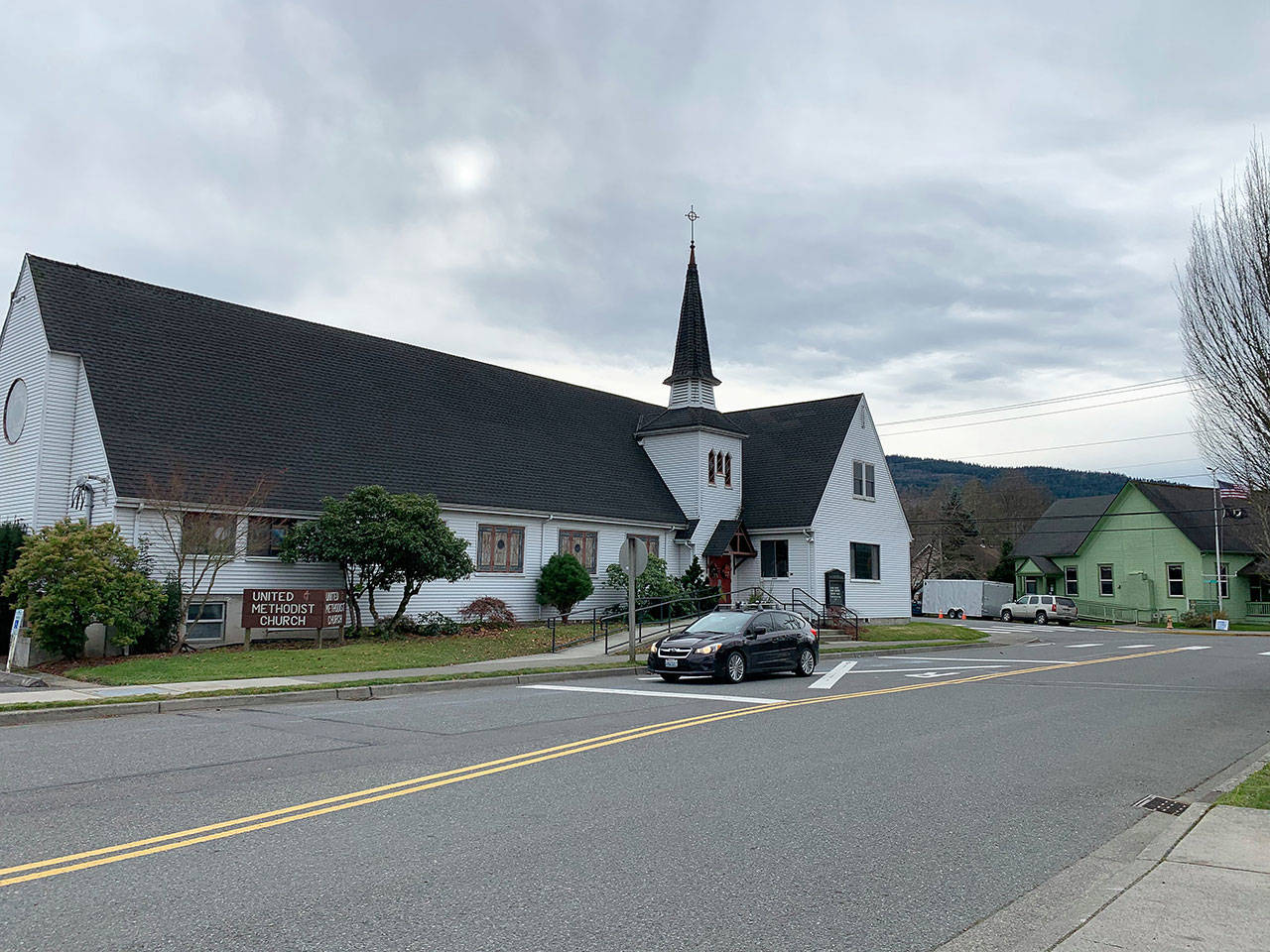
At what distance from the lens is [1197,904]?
547 cm

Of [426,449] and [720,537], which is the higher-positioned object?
[426,449]

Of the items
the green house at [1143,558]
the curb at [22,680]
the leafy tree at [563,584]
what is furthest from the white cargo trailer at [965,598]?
the curb at [22,680]

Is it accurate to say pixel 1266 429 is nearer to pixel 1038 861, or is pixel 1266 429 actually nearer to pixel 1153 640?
pixel 1038 861

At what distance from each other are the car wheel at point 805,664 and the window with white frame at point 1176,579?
4610 cm

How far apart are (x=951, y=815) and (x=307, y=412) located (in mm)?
22933

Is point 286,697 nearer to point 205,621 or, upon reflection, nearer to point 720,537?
point 205,621

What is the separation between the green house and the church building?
84.8 ft

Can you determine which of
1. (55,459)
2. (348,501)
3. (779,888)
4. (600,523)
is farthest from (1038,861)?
(600,523)

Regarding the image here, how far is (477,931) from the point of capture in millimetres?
4922

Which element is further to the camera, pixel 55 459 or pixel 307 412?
pixel 307 412

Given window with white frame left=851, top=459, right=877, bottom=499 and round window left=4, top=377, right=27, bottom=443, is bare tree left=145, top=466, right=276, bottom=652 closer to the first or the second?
round window left=4, top=377, right=27, bottom=443

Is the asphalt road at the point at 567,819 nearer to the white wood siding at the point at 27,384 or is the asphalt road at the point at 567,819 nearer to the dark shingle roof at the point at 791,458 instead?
the white wood siding at the point at 27,384

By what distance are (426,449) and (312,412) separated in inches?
137

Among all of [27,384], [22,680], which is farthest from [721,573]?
[22,680]
